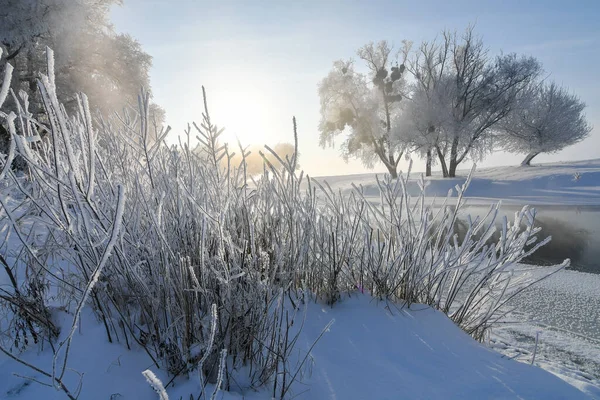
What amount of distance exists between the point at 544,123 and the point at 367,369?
2865 centimetres

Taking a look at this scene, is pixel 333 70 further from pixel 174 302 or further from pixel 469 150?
pixel 174 302

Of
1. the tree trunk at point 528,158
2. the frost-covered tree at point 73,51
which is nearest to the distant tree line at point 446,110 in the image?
the tree trunk at point 528,158

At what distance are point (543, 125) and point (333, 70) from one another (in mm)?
14777

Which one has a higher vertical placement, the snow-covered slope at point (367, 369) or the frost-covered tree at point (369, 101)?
the frost-covered tree at point (369, 101)

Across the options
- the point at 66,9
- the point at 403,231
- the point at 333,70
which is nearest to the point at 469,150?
the point at 333,70

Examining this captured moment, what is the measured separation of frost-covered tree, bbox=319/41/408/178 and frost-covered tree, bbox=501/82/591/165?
25.4 ft

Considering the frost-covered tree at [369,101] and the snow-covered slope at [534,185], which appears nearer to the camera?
the snow-covered slope at [534,185]

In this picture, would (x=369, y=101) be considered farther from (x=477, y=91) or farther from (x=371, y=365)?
(x=371, y=365)

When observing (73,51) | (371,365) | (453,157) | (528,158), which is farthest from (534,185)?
(73,51)

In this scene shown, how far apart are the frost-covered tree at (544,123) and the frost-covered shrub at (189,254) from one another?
25.7 m

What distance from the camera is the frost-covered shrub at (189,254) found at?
1096 mm

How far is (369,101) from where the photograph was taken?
997 inches

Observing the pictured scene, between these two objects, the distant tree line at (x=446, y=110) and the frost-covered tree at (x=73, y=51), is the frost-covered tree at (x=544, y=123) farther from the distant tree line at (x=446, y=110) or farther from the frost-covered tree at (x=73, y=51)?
the frost-covered tree at (x=73, y=51)

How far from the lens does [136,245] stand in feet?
4.83
